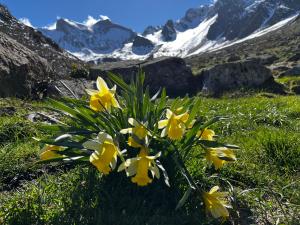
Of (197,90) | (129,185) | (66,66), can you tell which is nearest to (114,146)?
(129,185)

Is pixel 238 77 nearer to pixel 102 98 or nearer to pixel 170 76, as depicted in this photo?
pixel 170 76

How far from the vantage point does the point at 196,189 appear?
157 inches

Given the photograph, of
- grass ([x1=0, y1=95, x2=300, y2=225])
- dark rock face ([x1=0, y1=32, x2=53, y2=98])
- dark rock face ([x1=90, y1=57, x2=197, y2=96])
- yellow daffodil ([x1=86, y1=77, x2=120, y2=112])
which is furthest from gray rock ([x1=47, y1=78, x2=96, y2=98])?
yellow daffodil ([x1=86, y1=77, x2=120, y2=112])

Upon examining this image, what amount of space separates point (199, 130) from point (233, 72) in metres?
17.2

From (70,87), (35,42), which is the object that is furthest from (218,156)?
(35,42)

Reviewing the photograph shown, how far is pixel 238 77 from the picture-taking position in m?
21.1

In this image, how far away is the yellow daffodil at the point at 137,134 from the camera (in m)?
3.90

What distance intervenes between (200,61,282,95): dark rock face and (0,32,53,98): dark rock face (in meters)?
8.34

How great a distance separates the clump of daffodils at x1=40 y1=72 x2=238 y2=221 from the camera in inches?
151

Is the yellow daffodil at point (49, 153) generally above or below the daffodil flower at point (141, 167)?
above

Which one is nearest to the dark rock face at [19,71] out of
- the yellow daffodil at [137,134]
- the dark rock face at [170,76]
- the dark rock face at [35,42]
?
the dark rock face at [35,42]

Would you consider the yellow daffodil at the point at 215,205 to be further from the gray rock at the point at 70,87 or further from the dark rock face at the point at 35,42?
the dark rock face at the point at 35,42

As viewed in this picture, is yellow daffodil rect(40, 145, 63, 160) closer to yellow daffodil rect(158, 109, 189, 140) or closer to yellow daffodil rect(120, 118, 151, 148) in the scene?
yellow daffodil rect(120, 118, 151, 148)

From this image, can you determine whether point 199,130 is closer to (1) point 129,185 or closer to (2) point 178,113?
(2) point 178,113
